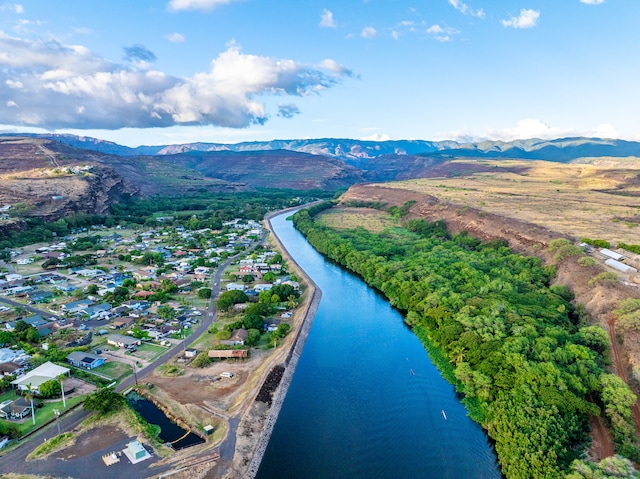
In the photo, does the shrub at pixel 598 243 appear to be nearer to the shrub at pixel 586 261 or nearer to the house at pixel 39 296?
the shrub at pixel 586 261

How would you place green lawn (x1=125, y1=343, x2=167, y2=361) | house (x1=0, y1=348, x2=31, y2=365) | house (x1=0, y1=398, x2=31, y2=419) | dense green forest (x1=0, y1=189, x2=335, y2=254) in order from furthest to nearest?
dense green forest (x1=0, y1=189, x2=335, y2=254)
green lawn (x1=125, y1=343, x2=167, y2=361)
house (x1=0, y1=348, x2=31, y2=365)
house (x1=0, y1=398, x2=31, y2=419)

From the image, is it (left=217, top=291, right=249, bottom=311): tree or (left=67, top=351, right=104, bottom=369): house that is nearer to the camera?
(left=67, top=351, right=104, bottom=369): house

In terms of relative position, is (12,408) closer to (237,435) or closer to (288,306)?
(237,435)

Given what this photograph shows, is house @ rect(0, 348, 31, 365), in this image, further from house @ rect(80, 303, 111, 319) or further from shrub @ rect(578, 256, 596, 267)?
shrub @ rect(578, 256, 596, 267)

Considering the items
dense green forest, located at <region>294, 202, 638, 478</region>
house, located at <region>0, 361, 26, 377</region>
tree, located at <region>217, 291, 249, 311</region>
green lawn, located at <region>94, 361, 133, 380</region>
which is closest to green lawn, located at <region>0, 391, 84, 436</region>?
house, located at <region>0, 361, 26, 377</region>

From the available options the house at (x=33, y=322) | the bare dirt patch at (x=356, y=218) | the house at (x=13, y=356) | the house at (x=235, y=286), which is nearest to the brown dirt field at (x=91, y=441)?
the house at (x=13, y=356)

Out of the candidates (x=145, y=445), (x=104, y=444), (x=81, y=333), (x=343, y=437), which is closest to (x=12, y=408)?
(x=104, y=444)

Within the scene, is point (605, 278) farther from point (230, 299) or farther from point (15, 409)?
point (15, 409)
